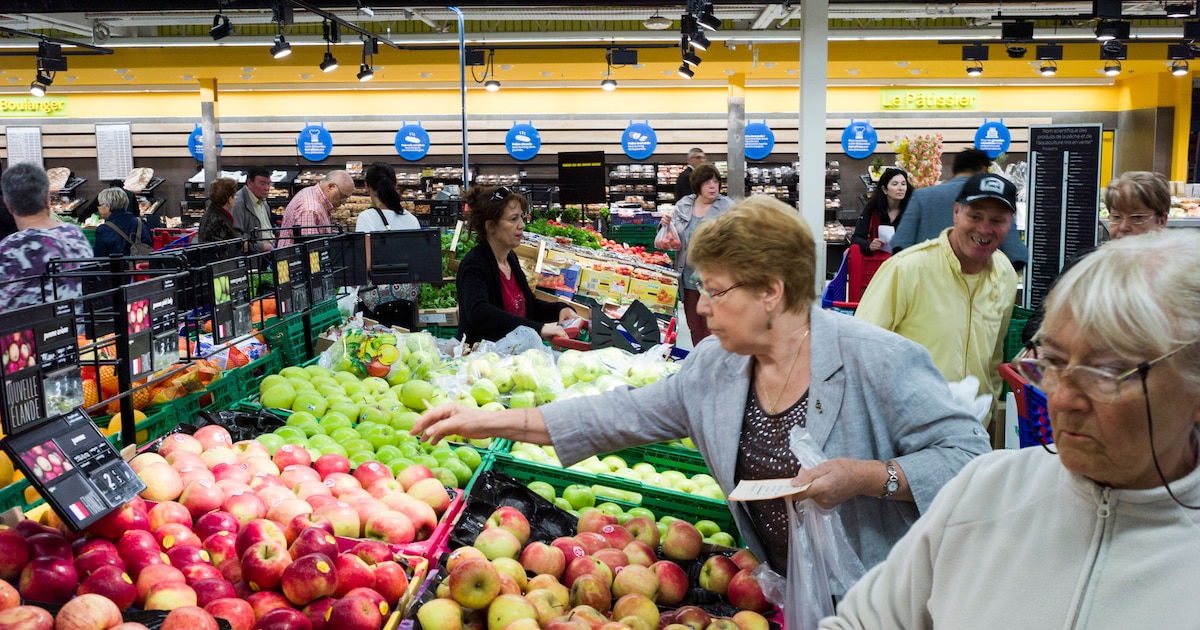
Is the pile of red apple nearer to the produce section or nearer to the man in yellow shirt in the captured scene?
the produce section

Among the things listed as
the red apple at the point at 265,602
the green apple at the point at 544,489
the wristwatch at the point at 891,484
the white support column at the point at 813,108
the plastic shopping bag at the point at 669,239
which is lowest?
the green apple at the point at 544,489

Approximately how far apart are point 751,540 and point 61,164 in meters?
18.8

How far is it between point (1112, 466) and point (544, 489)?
1.95 metres

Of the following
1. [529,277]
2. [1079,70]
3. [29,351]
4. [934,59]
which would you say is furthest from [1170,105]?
[29,351]

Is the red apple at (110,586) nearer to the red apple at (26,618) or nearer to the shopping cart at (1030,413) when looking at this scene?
the red apple at (26,618)

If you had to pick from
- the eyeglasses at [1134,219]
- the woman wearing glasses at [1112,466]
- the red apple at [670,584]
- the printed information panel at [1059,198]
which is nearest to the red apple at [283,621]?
the red apple at [670,584]

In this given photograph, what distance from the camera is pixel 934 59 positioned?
14.8 m

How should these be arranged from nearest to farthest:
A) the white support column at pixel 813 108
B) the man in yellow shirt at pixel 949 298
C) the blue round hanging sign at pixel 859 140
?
the man in yellow shirt at pixel 949 298
the white support column at pixel 813 108
the blue round hanging sign at pixel 859 140

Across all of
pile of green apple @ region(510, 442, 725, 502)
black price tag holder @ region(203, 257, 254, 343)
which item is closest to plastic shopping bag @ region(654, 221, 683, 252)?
pile of green apple @ region(510, 442, 725, 502)

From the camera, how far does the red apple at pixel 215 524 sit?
235 centimetres

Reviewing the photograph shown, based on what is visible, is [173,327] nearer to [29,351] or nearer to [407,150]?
[29,351]

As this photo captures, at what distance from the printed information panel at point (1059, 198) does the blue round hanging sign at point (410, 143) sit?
1192 cm

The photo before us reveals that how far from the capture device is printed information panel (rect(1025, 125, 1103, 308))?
5.95 metres

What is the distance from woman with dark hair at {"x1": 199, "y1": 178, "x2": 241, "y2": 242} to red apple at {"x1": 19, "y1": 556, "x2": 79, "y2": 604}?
5396mm
